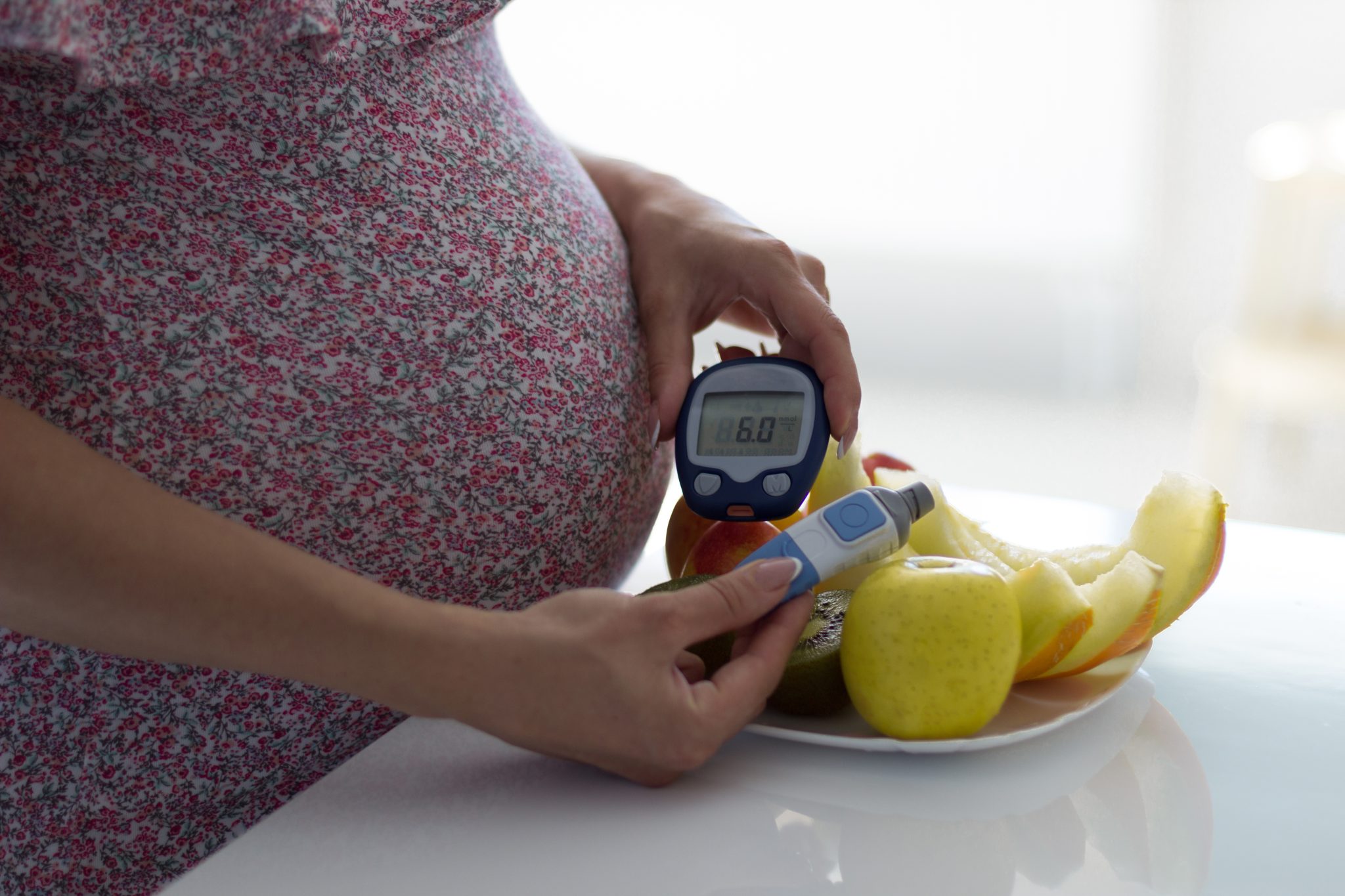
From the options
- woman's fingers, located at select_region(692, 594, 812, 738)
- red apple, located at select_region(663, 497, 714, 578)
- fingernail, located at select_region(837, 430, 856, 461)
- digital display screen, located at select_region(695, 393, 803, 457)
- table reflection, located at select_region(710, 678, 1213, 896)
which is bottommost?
table reflection, located at select_region(710, 678, 1213, 896)

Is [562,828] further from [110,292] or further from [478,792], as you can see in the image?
[110,292]

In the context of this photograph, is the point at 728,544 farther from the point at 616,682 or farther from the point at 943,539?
the point at 616,682

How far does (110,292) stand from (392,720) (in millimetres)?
308

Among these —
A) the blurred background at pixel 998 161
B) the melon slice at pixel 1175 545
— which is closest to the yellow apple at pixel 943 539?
the melon slice at pixel 1175 545

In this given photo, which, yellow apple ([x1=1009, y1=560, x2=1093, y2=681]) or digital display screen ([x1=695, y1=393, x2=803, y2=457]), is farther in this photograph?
digital display screen ([x1=695, y1=393, x2=803, y2=457])

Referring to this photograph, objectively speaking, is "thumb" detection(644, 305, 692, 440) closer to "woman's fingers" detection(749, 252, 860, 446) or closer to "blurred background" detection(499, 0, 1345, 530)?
"woman's fingers" detection(749, 252, 860, 446)

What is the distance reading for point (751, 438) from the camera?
77 centimetres

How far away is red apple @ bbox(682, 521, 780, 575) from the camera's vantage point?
795 millimetres

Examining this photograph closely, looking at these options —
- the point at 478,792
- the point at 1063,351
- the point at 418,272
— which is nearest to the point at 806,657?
the point at 478,792

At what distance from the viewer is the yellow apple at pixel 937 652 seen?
607mm

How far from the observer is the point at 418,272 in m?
0.67

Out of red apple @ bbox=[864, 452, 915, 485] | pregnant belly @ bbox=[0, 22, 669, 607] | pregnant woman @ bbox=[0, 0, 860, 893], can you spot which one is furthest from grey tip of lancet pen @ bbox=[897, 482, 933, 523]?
red apple @ bbox=[864, 452, 915, 485]

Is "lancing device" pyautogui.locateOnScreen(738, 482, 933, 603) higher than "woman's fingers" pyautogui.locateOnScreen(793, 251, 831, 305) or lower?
lower

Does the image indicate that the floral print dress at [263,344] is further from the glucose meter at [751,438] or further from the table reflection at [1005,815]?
the table reflection at [1005,815]
